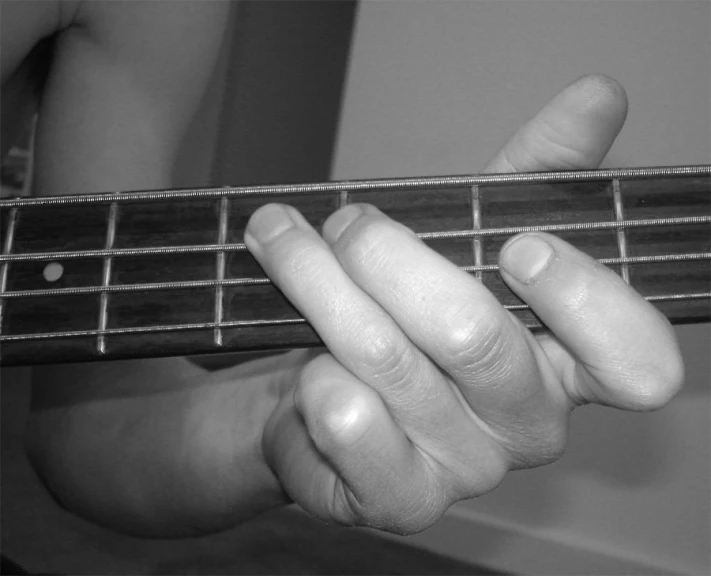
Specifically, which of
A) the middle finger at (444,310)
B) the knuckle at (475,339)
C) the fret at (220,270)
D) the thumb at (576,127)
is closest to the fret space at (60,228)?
the fret at (220,270)

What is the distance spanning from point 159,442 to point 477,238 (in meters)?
0.62

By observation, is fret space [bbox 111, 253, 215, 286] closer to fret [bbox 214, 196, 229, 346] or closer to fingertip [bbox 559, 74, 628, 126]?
fret [bbox 214, 196, 229, 346]

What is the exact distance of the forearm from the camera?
793mm

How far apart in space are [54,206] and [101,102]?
51 cm

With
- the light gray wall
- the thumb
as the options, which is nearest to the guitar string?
the thumb

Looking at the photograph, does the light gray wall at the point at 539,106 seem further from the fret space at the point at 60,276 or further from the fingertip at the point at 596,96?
the fret space at the point at 60,276

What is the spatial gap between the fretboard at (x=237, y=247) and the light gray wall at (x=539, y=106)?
759mm

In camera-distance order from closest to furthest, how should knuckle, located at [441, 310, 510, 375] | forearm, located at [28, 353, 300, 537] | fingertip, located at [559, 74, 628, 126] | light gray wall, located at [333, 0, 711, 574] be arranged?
1. knuckle, located at [441, 310, 510, 375]
2. fingertip, located at [559, 74, 628, 126]
3. forearm, located at [28, 353, 300, 537]
4. light gray wall, located at [333, 0, 711, 574]

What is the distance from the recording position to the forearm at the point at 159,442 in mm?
793

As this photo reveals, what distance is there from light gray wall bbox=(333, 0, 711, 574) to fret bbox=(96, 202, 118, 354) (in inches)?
38.5

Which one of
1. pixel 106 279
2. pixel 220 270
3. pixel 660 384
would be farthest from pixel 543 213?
pixel 106 279

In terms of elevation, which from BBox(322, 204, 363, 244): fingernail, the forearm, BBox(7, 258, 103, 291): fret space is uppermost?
BBox(322, 204, 363, 244): fingernail

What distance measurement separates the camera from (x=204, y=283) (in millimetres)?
490

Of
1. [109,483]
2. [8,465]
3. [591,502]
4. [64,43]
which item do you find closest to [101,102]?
[64,43]
